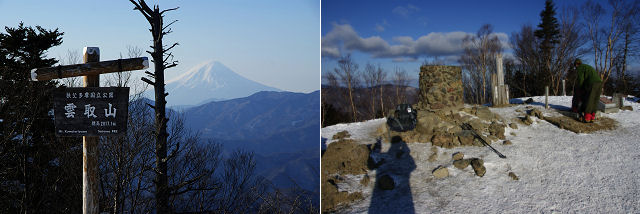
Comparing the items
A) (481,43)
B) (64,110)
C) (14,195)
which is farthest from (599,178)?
(481,43)

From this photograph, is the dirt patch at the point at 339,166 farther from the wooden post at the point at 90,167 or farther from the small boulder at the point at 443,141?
the wooden post at the point at 90,167

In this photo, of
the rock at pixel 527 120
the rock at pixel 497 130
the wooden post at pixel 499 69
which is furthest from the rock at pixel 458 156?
the wooden post at pixel 499 69

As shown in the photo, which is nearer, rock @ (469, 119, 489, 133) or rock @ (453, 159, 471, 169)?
rock @ (453, 159, 471, 169)

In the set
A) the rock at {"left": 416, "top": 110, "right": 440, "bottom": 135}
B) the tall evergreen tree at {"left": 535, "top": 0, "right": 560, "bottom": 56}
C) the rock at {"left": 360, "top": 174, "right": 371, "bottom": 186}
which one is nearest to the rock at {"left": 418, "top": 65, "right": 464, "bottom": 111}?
the rock at {"left": 416, "top": 110, "right": 440, "bottom": 135}

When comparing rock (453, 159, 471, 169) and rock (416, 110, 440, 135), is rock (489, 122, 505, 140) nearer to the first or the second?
rock (416, 110, 440, 135)

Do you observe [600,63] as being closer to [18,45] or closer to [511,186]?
[511,186]

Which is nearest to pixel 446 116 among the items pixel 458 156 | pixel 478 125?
pixel 478 125

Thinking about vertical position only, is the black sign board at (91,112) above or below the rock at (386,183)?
above
